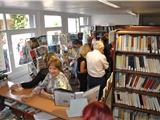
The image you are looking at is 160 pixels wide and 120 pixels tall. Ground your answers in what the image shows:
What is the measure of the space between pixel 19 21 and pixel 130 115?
3.79 m

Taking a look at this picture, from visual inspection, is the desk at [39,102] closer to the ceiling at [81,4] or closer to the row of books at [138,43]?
the ceiling at [81,4]

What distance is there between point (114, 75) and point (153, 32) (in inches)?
41.5

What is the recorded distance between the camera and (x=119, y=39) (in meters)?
3.44

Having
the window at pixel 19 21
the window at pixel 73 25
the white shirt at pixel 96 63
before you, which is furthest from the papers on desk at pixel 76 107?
the window at pixel 73 25

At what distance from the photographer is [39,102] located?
2.56 m

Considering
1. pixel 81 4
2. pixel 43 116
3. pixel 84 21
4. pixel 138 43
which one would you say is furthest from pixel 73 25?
pixel 43 116

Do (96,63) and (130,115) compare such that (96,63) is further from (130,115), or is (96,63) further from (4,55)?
(4,55)

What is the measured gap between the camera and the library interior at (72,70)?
2.36 metres

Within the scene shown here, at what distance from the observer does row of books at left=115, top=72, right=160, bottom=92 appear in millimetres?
3299

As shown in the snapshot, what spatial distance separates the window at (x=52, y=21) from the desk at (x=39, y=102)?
142 inches

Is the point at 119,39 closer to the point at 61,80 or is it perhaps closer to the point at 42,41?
the point at 61,80

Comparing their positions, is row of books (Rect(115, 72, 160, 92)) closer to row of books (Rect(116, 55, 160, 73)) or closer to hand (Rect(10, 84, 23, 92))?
row of books (Rect(116, 55, 160, 73))

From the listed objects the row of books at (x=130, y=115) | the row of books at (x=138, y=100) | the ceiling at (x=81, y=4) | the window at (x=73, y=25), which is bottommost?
the row of books at (x=130, y=115)

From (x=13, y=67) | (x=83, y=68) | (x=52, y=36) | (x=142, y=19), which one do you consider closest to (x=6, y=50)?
(x=13, y=67)
